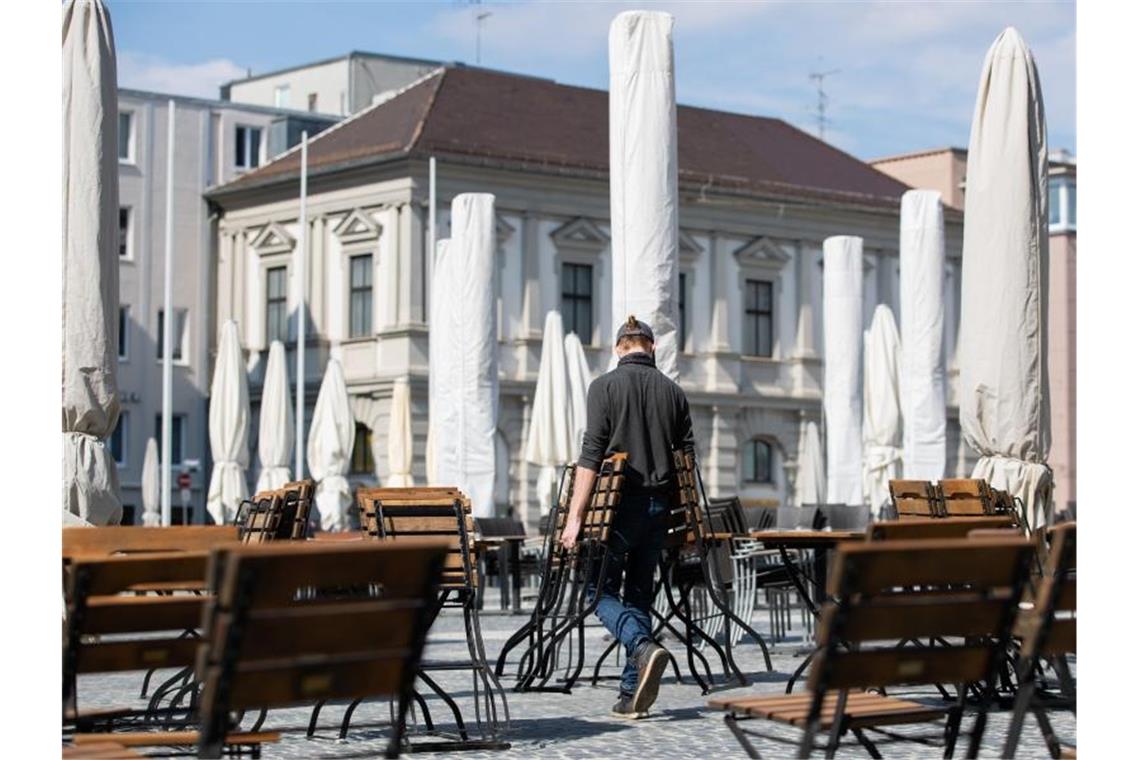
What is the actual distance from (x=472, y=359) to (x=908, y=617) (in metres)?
19.7

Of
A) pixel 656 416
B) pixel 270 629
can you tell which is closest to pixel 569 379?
pixel 656 416

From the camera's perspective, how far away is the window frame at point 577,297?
2116 inches

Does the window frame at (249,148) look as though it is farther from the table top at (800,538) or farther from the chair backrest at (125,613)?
the chair backrest at (125,613)

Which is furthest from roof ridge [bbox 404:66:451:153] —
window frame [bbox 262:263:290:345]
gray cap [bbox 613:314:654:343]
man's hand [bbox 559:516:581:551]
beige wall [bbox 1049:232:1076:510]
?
man's hand [bbox 559:516:581:551]

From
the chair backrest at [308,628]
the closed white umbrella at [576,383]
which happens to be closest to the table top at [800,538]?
the chair backrest at [308,628]

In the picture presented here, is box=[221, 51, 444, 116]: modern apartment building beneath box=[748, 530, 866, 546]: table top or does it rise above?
above

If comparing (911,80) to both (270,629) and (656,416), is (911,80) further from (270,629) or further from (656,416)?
(270,629)

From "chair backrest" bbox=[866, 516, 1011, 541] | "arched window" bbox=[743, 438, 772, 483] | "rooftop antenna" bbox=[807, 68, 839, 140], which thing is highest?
"rooftop antenna" bbox=[807, 68, 839, 140]

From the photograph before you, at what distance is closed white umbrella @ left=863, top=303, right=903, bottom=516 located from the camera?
101 feet

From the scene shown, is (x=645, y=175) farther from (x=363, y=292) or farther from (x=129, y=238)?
(x=129, y=238)

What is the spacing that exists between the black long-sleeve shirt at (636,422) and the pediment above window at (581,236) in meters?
42.6

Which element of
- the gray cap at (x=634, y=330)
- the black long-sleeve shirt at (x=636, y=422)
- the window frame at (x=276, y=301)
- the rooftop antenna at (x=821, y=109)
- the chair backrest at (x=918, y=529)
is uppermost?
the rooftop antenna at (x=821, y=109)

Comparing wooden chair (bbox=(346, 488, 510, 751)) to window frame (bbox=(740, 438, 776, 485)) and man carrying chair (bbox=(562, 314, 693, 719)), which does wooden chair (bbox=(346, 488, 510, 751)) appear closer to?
man carrying chair (bbox=(562, 314, 693, 719))

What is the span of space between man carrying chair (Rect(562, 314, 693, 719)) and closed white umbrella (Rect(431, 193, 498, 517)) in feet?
45.9
